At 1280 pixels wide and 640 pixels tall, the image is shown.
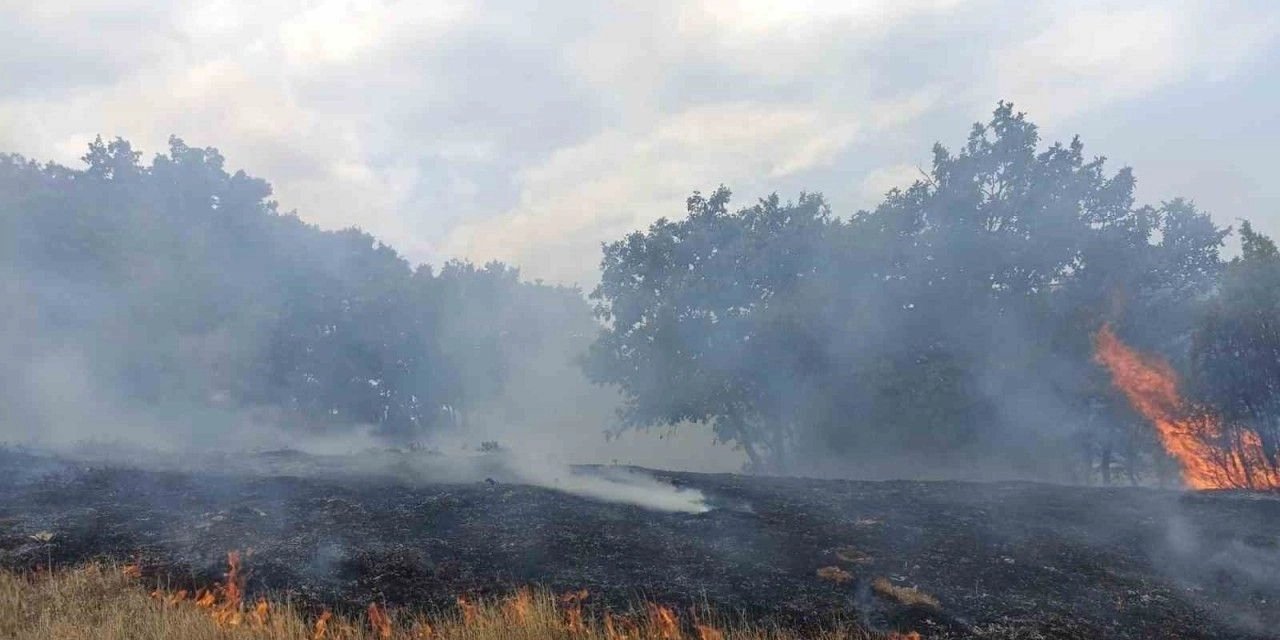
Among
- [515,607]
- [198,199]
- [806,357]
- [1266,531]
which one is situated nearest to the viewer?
[515,607]

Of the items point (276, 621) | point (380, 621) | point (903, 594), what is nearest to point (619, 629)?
point (380, 621)

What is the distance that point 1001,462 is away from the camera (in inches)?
977

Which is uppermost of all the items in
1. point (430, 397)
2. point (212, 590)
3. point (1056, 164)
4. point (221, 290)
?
point (1056, 164)

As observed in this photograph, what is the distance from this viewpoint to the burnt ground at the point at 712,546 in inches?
346

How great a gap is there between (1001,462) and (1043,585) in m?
16.4

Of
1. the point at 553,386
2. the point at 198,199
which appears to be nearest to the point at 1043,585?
the point at 198,199

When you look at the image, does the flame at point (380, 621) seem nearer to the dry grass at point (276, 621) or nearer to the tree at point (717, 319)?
the dry grass at point (276, 621)

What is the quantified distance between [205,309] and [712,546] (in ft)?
88.2

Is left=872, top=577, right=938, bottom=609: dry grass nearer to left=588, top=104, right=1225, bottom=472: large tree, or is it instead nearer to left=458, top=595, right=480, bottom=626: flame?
left=458, top=595, right=480, bottom=626: flame

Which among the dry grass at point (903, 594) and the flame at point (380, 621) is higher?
the dry grass at point (903, 594)

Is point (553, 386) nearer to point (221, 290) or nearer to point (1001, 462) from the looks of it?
point (221, 290)

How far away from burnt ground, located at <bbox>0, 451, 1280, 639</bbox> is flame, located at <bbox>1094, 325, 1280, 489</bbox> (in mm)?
3918

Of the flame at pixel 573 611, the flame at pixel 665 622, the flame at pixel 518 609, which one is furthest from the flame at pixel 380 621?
the flame at pixel 665 622

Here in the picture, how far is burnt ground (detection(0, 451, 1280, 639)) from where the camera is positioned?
28.8 ft
